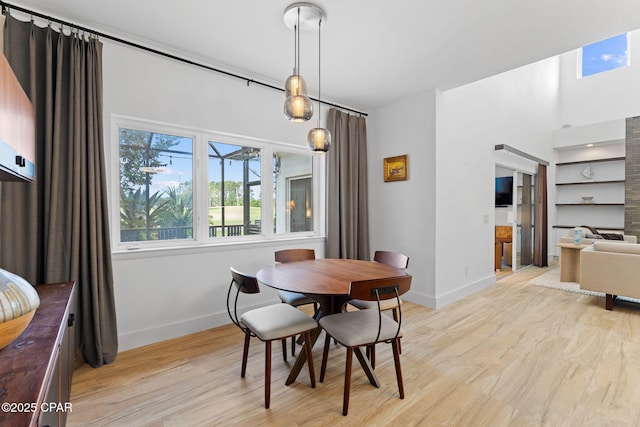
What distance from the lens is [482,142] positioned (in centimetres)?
462

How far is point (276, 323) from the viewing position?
204 centimetres

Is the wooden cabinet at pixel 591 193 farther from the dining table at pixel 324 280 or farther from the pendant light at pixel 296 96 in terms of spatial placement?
the pendant light at pixel 296 96

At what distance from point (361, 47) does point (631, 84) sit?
779cm

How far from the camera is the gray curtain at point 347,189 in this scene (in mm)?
4066

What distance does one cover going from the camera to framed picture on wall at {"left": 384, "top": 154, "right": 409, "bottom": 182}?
13.5 ft

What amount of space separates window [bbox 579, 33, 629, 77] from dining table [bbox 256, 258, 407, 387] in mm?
8669

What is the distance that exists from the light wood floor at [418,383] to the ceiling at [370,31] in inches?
108

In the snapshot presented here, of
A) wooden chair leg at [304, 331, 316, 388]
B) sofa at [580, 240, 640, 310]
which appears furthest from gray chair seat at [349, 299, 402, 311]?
sofa at [580, 240, 640, 310]

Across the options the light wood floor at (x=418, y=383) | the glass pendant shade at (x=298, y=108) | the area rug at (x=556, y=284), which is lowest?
the light wood floor at (x=418, y=383)

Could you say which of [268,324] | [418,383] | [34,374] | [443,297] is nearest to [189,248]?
[268,324]

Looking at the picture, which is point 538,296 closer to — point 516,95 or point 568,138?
point 516,95

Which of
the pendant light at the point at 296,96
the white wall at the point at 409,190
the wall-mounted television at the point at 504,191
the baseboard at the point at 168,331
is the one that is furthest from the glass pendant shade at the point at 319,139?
the wall-mounted television at the point at 504,191

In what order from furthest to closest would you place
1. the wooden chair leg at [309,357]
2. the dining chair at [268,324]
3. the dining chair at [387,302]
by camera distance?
1. the dining chair at [387,302]
2. the wooden chair leg at [309,357]
3. the dining chair at [268,324]

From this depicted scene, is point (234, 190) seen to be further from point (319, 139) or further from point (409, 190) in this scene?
point (409, 190)
